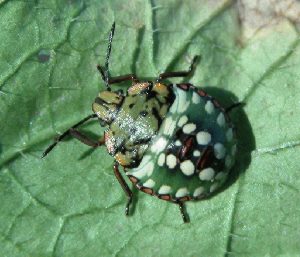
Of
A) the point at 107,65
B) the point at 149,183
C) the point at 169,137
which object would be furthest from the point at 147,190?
the point at 107,65

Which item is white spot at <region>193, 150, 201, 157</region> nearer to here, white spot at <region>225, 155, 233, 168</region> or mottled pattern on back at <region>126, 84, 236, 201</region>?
mottled pattern on back at <region>126, 84, 236, 201</region>

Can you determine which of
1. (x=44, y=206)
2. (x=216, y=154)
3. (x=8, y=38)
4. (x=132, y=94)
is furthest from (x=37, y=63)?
(x=216, y=154)

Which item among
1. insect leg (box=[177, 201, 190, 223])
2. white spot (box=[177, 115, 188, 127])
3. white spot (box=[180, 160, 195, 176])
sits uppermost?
white spot (box=[177, 115, 188, 127])

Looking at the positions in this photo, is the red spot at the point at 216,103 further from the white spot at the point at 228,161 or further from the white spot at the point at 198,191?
the white spot at the point at 198,191

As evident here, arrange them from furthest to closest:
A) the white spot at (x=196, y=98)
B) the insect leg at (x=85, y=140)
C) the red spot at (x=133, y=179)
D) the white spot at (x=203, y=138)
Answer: the insect leg at (x=85, y=140) < the red spot at (x=133, y=179) < the white spot at (x=196, y=98) < the white spot at (x=203, y=138)

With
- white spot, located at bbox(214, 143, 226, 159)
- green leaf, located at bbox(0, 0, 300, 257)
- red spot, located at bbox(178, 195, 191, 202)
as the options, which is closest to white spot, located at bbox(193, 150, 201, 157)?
white spot, located at bbox(214, 143, 226, 159)

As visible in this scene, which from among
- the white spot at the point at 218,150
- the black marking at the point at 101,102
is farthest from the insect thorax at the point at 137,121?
the white spot at the point at 218,150

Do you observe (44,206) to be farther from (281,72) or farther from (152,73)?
(281,72)

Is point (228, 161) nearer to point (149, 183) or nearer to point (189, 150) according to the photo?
point (189, 150)
